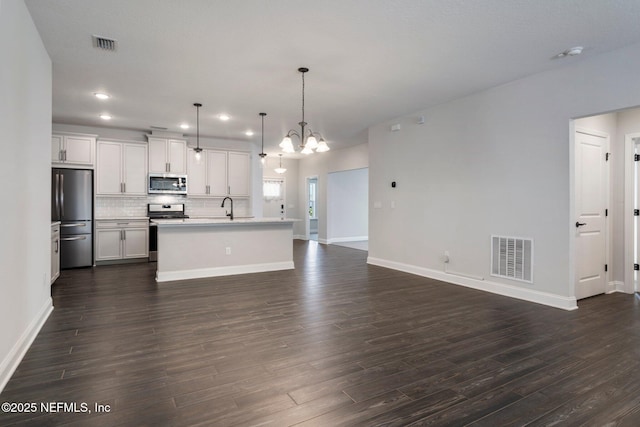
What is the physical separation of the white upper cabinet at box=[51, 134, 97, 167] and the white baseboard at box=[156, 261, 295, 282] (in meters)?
3.03

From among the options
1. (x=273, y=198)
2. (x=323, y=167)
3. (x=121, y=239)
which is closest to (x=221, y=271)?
(x=121, y=239)

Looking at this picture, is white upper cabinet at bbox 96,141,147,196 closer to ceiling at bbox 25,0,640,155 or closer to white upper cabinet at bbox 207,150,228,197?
white upper cabinet at bbox 207,150,228,197

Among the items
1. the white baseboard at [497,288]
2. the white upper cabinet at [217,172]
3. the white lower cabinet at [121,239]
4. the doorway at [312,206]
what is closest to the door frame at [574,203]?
the white baseboard at [497,288]

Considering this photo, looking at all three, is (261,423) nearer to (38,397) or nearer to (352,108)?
(38,397)

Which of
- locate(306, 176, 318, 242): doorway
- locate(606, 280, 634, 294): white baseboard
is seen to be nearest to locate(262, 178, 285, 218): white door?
locate(306, 176, 318, 242): doorway

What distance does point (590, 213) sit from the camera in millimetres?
4434

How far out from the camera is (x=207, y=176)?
791cm

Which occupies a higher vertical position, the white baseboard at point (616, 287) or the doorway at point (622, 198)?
the doorway at point (622, 198)

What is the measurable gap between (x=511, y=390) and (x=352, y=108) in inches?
179

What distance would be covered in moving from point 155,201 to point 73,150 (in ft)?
5.75

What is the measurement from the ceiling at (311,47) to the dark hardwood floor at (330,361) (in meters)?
2.76

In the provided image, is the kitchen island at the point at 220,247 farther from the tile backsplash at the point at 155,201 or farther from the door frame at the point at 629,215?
the door frame at the point at 629,215

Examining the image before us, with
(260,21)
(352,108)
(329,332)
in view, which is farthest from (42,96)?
(352,108)

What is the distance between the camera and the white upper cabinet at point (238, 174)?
818cm
